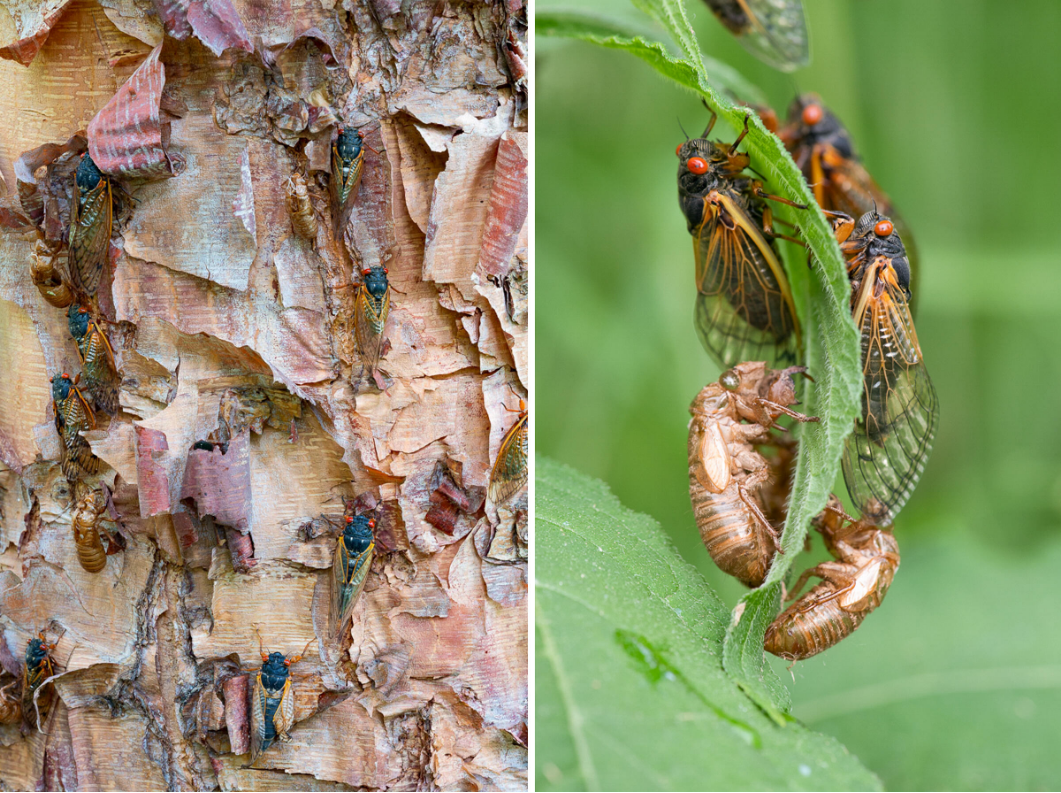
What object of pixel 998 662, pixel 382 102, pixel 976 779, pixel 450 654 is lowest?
pixel 976 779

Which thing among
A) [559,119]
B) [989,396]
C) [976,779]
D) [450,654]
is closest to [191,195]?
[450,654]

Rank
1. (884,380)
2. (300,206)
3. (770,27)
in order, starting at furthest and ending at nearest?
(770,27) < (884,380) < (300,206)

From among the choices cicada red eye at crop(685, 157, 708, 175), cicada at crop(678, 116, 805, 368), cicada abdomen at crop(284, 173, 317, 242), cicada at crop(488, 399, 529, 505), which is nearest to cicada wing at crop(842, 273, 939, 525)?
cicada at crop(678, 116, 805, 368)

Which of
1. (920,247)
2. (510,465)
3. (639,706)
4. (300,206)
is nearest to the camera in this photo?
(639,706)

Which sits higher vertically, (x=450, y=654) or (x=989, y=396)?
(x=989, y=396)

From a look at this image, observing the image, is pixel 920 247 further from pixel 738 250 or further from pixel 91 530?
pixel 91 530

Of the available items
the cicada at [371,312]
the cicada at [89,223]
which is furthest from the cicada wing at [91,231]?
the cicada at [371,312]

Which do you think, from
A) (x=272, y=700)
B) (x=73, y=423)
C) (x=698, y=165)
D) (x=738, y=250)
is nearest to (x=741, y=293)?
(x=738, y=250)

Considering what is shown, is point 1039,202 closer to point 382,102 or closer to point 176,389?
point 382,102
